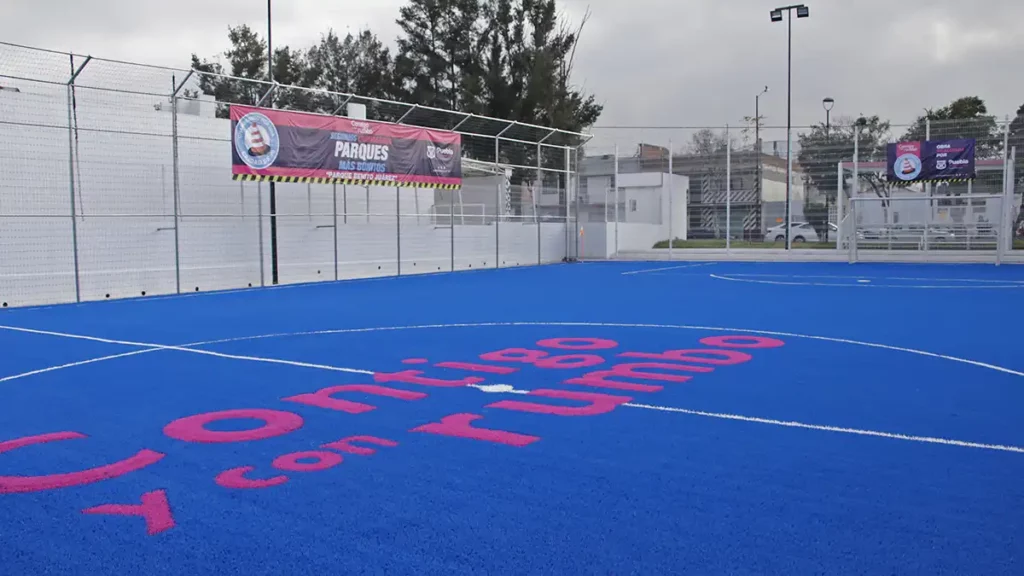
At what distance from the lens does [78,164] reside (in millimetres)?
15500

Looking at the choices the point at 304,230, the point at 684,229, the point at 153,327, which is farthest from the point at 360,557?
the point at 684,229

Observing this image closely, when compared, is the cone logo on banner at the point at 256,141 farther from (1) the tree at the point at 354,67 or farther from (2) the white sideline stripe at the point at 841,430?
(1) the tree at the point at 354,67

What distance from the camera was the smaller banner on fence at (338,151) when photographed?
16750mm

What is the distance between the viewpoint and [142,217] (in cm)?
1628

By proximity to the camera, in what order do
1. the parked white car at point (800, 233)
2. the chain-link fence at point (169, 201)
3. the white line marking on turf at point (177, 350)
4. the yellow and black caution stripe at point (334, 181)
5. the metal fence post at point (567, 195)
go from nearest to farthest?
the white line marking on turf at point (177, 350), the chain-link fence at point (169, 201), the yellow and black caution stripe at point (334, 181), the metal fence post at point (567, 195), the parked white car at point (800, 233)

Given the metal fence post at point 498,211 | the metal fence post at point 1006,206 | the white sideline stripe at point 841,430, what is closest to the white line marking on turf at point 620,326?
the white sideline stripe at point 841,430

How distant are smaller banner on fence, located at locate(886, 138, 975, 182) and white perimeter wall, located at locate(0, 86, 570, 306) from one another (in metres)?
13.8

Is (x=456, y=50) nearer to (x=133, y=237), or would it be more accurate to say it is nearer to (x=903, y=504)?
(x=133, y=237)

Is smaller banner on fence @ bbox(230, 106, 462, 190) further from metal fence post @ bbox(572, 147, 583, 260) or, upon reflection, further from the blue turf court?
the blue turf court

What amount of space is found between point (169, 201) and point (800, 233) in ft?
78.9

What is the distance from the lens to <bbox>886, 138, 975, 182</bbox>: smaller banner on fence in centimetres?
2342

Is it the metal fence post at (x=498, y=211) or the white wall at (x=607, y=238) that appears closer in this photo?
the metal fence post at (x=498, y=211)

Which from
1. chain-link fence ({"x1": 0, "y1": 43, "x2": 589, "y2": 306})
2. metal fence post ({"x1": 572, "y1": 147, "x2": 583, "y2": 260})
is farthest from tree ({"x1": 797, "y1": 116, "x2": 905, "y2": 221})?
chain-link fence ({"x1": 0, "y1": 43, "x2": 589, "y2": 306})

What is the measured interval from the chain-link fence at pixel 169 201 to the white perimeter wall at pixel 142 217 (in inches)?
1.0
